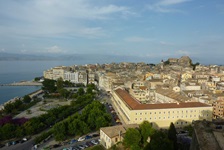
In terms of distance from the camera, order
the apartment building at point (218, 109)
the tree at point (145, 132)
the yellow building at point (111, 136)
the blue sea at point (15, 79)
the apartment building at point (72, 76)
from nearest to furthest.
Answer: the tree at point (145, 132), the yellow building at point (111, 136), the apartment building at point (218, 109), the blue sea at point (15, 79), the apartment building at point (72, 76)

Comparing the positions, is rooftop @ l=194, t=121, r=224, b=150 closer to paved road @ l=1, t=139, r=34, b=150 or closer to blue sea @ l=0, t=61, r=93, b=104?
paved road @ l=1, t=139, r=34, b=150

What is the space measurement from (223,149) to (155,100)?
71.5 ft

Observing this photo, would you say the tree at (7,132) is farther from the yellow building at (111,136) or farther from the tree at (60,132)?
the yellow building at (111,136)

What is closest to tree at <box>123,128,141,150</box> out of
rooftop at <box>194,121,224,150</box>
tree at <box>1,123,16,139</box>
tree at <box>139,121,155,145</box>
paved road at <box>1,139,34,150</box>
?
tree at <box>139,121,155,145</box>

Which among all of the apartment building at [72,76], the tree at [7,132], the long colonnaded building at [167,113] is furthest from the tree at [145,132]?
the apartment building at [72,76]

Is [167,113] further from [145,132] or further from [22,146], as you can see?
[22,146]

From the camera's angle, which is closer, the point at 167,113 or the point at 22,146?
the point at 22,146

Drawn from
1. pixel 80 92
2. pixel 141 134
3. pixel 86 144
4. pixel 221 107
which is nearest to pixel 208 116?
pixel 221 107

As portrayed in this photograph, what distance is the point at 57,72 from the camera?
201 ft

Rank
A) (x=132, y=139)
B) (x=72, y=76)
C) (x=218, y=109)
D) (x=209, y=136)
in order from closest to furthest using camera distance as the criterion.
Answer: (x=209, y=136) < (x=132, y=139) < (x=218, y=109) < (x=72, y=76)

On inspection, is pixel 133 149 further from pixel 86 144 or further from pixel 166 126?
pixel 166 126

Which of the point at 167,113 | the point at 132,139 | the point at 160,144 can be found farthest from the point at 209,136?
the point at 167,113

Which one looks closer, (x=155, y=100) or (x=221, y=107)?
(x=221, y=107)

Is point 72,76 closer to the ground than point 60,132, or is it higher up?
higher up
